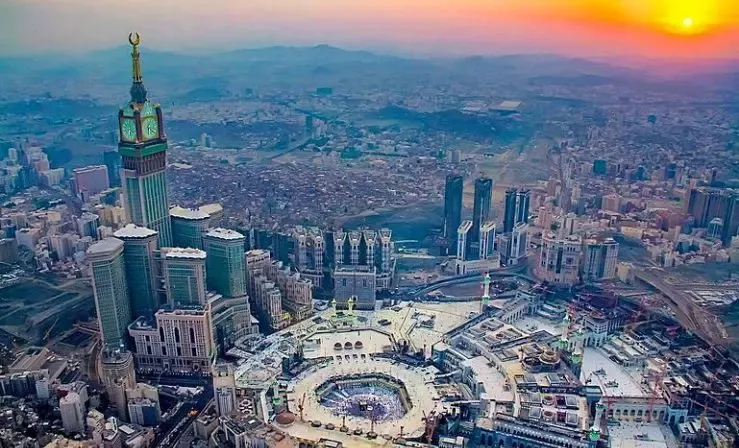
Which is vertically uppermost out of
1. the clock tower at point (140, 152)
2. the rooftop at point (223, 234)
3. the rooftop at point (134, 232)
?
the clock tower at point (140, 152)

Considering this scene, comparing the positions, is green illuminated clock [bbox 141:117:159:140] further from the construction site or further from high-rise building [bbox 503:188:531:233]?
high-rise building [bbox 503:188:531:233]

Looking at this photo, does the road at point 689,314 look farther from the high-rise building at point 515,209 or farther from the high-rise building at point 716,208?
the high-rise building at point 716,208

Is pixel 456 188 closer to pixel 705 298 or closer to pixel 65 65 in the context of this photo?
pixel 705 298

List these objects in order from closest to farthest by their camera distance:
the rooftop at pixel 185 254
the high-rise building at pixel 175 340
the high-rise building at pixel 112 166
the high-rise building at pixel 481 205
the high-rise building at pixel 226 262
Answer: the high-rise building at pixel 175 340 < the rooftop at pixel 185 254 < the high-rise building at pixel 226 262 < the high-rise building at pixel 481 205 < the high-rise building at pixel 112 166

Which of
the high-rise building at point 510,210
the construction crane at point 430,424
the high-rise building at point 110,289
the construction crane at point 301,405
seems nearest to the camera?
the construction crane at point 430,424

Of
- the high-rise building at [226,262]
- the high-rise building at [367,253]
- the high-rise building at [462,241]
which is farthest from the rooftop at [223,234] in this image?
the high-rise building at [462,241]

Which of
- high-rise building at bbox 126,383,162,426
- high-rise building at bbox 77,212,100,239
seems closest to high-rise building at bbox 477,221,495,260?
high-rise building at bbox 126,383,162,426

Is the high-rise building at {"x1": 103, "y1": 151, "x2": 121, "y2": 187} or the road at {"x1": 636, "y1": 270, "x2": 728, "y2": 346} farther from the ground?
the high-rise building at {"x1": 103, "y1": 151, "x2": 121, "y2": 187}

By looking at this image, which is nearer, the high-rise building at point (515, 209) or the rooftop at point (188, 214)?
the rooftop at point (188, 214)
